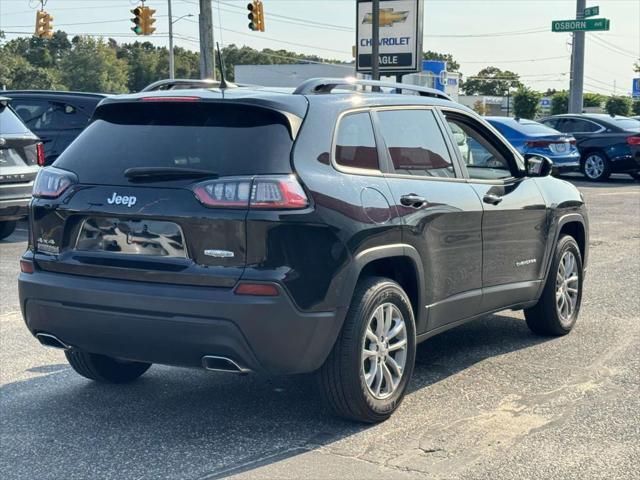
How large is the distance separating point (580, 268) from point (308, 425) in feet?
10.4

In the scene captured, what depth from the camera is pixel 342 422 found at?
4910 mm

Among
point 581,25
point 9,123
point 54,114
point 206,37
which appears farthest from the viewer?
point 581,25

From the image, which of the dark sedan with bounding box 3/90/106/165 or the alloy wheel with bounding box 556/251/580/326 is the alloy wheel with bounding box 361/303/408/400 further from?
the dark sedan with bounding box 3/90/106/165

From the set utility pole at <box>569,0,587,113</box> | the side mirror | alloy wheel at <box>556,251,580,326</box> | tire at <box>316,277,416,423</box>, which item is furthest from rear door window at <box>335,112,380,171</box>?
utility pole at <box>569,0,587,113</box>

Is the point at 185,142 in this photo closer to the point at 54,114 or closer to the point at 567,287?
the point at 567,287

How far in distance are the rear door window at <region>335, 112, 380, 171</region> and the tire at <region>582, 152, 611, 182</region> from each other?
18293 millimetres

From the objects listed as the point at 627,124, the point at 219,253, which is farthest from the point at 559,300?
the point at 627,124

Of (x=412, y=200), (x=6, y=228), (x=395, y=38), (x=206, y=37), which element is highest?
(x=206, y=37)

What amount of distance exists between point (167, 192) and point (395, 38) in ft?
58.0

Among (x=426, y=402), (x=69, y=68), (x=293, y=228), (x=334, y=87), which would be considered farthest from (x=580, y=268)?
(x=69, y=68)

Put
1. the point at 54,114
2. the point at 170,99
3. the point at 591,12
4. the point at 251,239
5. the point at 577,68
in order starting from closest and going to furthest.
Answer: the point at 251,239 < the point at 170,99 < the point at 54,114 < the point at 591,12 < the point at 577,68

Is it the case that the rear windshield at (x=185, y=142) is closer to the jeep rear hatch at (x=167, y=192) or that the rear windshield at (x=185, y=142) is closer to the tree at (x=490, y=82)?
the jeep rear hatch at (x=167, y=192)

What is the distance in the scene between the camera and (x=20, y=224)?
46.7ft

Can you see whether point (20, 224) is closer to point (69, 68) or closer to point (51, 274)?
point (51, 274)
